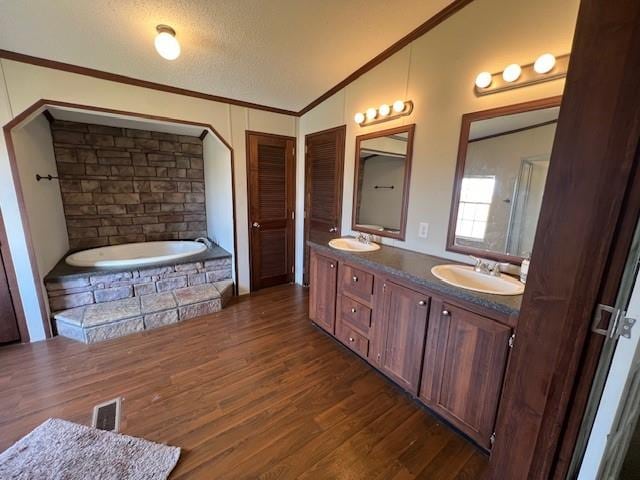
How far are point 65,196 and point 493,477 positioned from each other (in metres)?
4.72

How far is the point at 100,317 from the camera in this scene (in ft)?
8.04

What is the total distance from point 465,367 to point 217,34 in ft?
9.40

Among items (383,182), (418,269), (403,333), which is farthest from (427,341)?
(383,182)

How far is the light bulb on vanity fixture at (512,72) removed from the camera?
1.57 meters

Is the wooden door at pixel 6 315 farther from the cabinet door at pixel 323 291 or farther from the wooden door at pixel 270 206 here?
the cabinet door at pixel 323 291

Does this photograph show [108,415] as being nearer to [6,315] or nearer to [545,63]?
[6,315]

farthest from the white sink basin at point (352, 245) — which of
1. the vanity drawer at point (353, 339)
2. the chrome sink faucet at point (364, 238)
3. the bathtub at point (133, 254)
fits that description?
the bathtub at point (133, 254)

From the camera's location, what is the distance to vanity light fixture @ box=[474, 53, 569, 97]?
1439 millimetres

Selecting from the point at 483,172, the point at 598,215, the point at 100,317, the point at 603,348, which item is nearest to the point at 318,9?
the point at 483,172

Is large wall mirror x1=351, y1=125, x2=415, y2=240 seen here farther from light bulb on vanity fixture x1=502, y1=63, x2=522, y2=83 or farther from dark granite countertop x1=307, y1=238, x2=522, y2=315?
light bulb on vanity fixture x1=502, y1=63, x2=522, y2=83

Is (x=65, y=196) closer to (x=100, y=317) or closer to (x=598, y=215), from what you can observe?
(x=100, y=317)

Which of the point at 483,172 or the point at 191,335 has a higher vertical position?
the point at 483,172

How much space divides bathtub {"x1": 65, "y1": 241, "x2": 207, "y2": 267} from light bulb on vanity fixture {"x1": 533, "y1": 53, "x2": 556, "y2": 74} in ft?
11.8

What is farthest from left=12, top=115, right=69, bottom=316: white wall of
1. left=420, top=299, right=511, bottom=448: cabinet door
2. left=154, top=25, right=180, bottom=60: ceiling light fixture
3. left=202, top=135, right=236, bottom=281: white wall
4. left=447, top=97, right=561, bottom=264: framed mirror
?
left=447, top=97, right=561, bottom=264: framed mirror
